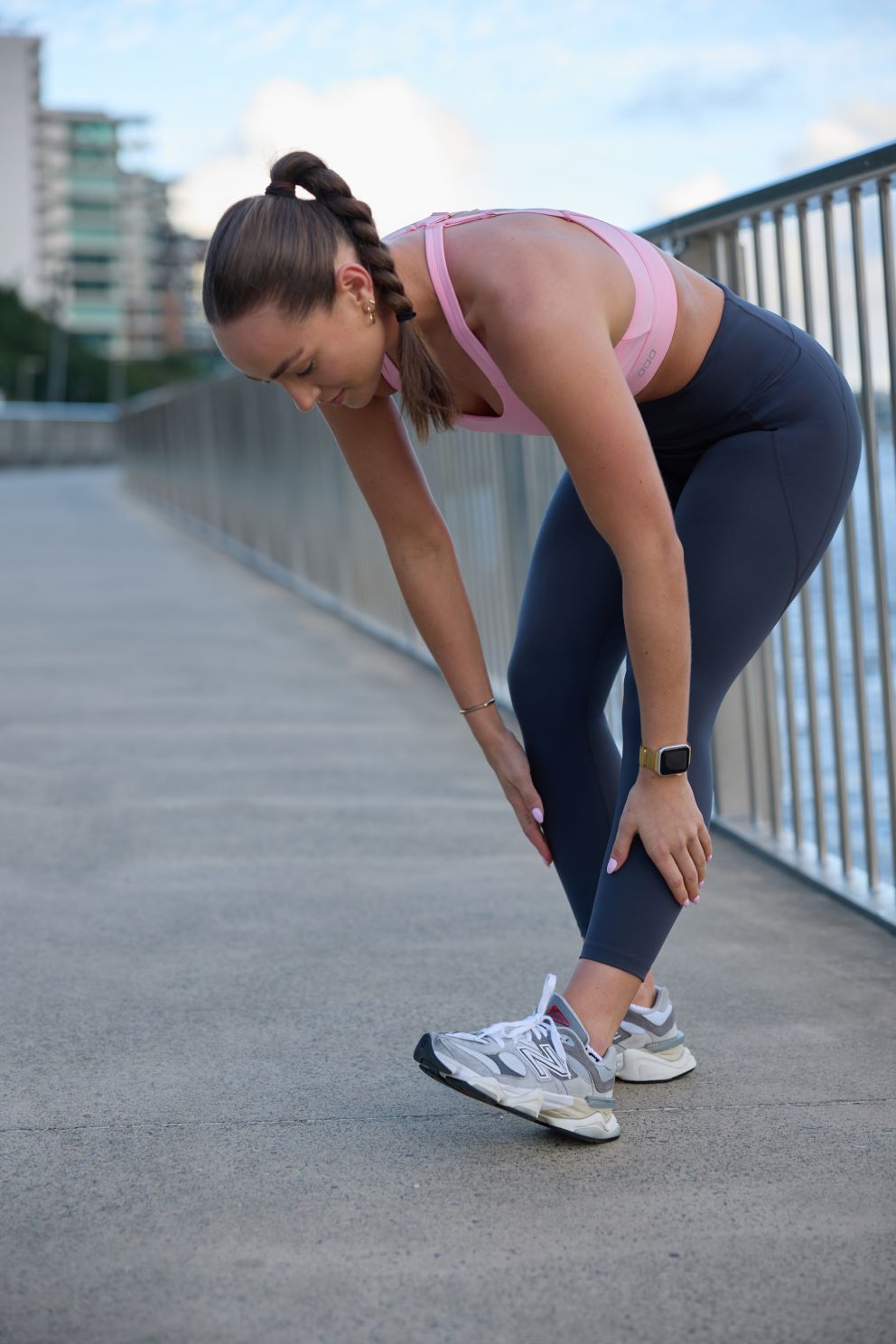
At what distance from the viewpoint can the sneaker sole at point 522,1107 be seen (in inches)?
81.0

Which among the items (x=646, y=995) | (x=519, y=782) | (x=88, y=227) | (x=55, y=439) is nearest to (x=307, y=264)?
(x=519, y=782)

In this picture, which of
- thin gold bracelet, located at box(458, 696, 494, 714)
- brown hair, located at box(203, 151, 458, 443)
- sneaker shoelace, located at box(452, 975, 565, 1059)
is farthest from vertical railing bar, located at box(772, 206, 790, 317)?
sneaker shoelace, located at box(452, 975, 565, 1059)

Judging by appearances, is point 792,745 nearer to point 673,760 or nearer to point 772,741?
point 772,741

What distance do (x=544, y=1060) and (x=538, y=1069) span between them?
0.6 inches

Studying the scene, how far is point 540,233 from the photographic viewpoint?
2049 millimetres

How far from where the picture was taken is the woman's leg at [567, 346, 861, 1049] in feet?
7.06

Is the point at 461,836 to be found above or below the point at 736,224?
below

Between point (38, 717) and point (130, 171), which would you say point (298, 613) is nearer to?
point (38, 717)

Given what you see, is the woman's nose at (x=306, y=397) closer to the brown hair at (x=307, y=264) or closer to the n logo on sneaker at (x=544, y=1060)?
the brown hair at (x=307, y=264)

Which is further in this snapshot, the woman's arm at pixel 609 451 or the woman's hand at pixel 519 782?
the woman's hand at pixel 519 782

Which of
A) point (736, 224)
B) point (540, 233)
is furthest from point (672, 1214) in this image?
point (736, 224)

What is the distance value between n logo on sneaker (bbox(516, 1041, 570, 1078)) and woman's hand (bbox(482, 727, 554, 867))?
381 mm

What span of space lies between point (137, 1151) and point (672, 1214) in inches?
28.2

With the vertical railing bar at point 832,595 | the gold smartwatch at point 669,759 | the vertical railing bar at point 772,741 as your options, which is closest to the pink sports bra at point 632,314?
the gold smartwatch at point 669,759
